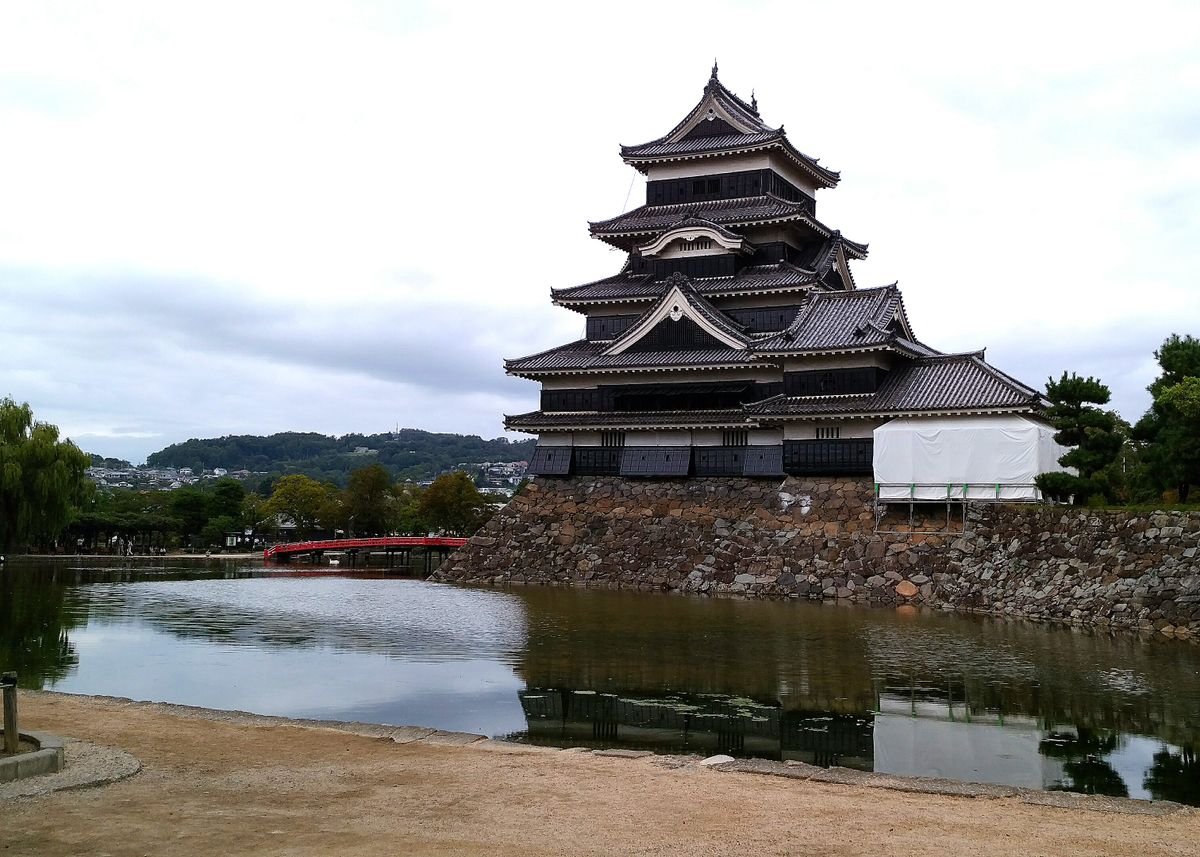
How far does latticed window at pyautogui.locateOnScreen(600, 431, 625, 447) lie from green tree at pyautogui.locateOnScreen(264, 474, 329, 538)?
5257cm

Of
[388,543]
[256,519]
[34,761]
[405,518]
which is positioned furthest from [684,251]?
[256,519]

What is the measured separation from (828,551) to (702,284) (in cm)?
1450

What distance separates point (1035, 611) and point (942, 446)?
7.64 meters

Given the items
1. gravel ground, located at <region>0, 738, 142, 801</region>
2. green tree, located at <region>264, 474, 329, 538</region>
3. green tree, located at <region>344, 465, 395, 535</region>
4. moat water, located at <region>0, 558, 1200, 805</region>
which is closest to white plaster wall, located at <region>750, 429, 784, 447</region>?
moat water, located at <region>0, 558, 1200, 805</region>

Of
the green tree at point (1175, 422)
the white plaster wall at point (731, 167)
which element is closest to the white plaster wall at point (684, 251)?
the white plaster wall at point (731, 167)

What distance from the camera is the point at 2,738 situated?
396 inches

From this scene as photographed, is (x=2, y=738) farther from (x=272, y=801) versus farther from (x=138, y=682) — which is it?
(x=138, y=682)

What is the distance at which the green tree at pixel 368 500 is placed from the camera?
86625mm

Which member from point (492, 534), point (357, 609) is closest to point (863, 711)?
point (357, 609)

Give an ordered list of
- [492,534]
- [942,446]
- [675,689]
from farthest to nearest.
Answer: [492,534] < [942,446] < [675,689]

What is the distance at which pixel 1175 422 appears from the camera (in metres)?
30.9

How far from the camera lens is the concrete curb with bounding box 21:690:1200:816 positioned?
10.2 meters

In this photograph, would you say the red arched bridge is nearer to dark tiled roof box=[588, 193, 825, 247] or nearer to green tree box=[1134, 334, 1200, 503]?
dark tiled roof box=[588, 193, 825, 247]

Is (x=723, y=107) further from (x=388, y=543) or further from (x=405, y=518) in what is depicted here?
(x=405, y=518)
